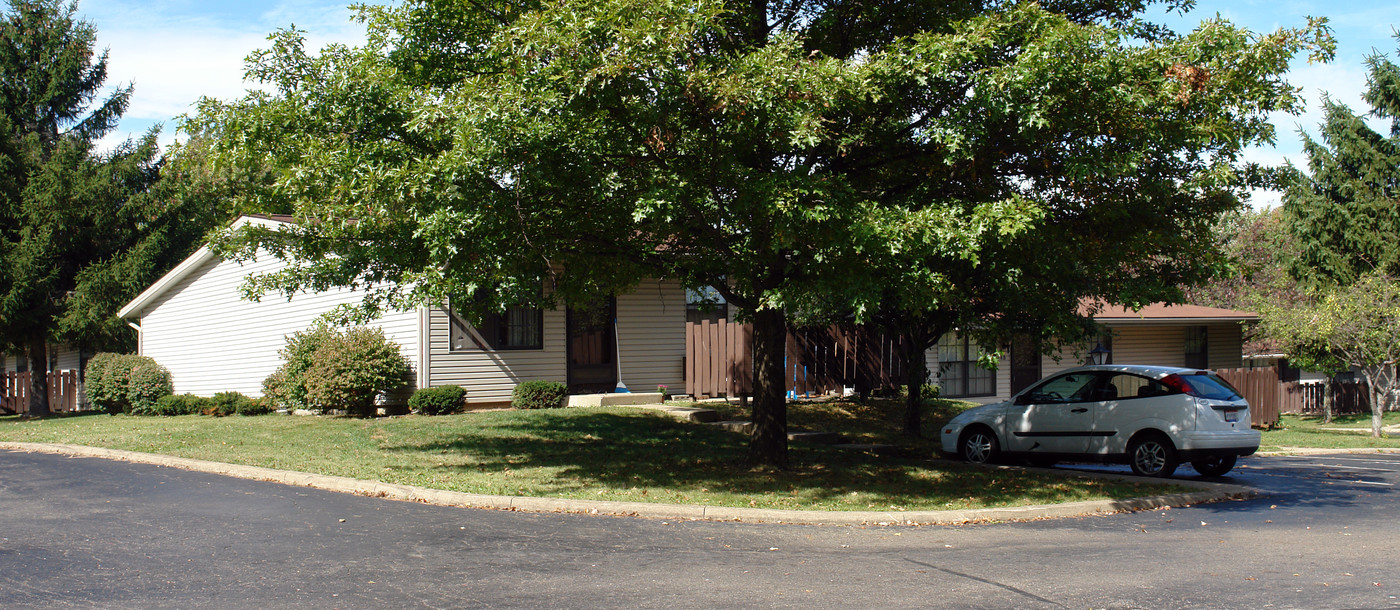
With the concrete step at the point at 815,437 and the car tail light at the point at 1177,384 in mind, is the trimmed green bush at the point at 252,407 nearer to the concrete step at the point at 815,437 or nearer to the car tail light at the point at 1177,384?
the concrete step at the point at 815,437

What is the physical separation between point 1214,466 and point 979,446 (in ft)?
10.1

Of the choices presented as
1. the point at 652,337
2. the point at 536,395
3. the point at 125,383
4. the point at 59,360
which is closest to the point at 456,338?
→ the point at 536,395

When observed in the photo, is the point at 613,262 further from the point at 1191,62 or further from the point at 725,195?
the point at 1191,62

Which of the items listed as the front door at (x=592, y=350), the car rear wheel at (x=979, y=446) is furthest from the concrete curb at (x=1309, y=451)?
the front door at (x=592, y=350)

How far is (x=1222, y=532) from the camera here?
868cm

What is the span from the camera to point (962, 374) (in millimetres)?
25734

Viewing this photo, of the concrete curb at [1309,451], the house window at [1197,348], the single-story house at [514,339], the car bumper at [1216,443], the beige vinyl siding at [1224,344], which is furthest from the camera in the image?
the beige vinyl siding at [1224,344]

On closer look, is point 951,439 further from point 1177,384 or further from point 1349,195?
point 1349,195

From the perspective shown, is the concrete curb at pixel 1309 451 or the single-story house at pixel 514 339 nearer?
the concrete curb at pixel 1309 451

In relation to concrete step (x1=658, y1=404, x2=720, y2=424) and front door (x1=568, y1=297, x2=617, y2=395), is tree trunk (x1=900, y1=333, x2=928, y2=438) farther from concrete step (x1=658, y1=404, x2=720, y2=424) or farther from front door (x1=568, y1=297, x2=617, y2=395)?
front door (x1=568, y1=297, x2=617, y2=395)

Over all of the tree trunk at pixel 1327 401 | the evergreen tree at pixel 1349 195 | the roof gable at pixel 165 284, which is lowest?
the tree trunk at pixel 1327 401

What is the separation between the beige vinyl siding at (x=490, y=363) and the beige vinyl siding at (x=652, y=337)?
1415mm

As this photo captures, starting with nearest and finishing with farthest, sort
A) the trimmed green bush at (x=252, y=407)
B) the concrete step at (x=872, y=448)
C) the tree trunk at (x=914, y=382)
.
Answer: the concrete step at (x=872, y=448) → the tree trunk at (x=914, y=382) → the trimmed green bush at (x=252, y=407)

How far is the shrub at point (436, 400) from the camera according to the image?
1773 cm
